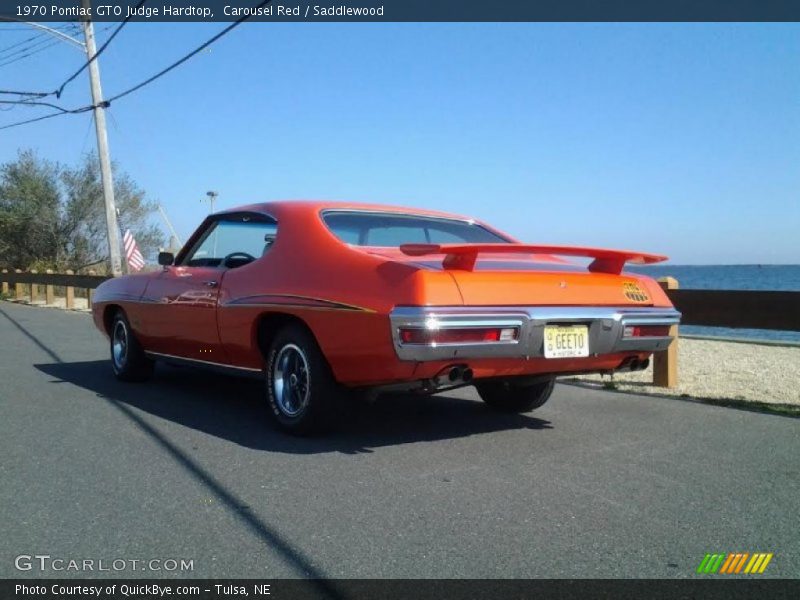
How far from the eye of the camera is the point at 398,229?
17.2 ft

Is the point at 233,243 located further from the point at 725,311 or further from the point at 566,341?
the point at 725,311

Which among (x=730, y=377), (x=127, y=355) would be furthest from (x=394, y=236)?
(x=730, y=377)

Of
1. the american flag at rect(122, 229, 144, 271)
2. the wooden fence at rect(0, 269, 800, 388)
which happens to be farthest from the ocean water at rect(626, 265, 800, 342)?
the american flag at rect(122, 229, 144, 271)

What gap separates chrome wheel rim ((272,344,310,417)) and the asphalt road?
0.73ft

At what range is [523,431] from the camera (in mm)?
4949

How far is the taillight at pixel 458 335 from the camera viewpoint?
12.4ft

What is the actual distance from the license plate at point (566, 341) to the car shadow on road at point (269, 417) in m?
0.94

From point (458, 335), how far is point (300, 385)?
4.05 ft

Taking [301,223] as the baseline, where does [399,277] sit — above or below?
below

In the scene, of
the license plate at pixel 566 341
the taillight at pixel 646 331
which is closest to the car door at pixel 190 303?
the license plate at pixel 566 341

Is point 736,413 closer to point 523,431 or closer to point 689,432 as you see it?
point 689,432
